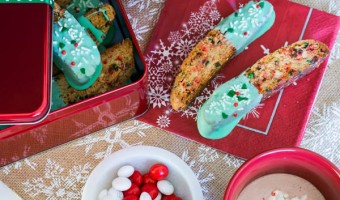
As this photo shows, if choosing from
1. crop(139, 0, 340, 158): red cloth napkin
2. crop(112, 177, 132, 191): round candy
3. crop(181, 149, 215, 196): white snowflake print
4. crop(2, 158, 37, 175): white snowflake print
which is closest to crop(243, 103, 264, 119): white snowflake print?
crop(139, 0, 340, 158): red cloth napkin

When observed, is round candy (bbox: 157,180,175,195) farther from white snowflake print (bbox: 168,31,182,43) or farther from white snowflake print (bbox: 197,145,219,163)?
white snowflake print (bbox: 168,31,182,43)

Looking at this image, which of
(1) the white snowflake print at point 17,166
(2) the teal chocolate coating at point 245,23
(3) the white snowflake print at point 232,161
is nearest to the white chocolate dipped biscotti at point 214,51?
(2) the teal chocolate coating at point 245,23

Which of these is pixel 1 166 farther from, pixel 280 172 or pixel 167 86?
pixel 280 172

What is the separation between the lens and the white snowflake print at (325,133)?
0.85 metres

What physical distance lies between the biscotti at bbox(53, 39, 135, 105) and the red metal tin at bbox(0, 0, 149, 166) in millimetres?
15

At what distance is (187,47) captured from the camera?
0.90 m

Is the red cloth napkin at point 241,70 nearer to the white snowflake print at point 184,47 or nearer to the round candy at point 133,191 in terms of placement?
the white snowflake print at point 184,47

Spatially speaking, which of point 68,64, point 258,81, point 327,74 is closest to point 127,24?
point 68,64

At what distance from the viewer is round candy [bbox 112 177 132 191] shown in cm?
79

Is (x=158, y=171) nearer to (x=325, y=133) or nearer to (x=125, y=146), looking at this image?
(x=125, y=146)

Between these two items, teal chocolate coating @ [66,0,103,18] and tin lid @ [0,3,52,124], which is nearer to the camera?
tin lid @ [0,3,52,124]

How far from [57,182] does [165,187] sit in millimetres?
178

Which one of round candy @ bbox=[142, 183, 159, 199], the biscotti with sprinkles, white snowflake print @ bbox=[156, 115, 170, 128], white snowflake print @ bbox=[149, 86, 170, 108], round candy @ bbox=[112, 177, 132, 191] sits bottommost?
round candy @ bbox=[142, 183, 159, 199]

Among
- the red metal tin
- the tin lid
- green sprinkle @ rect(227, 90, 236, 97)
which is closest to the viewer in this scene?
the tin lid
